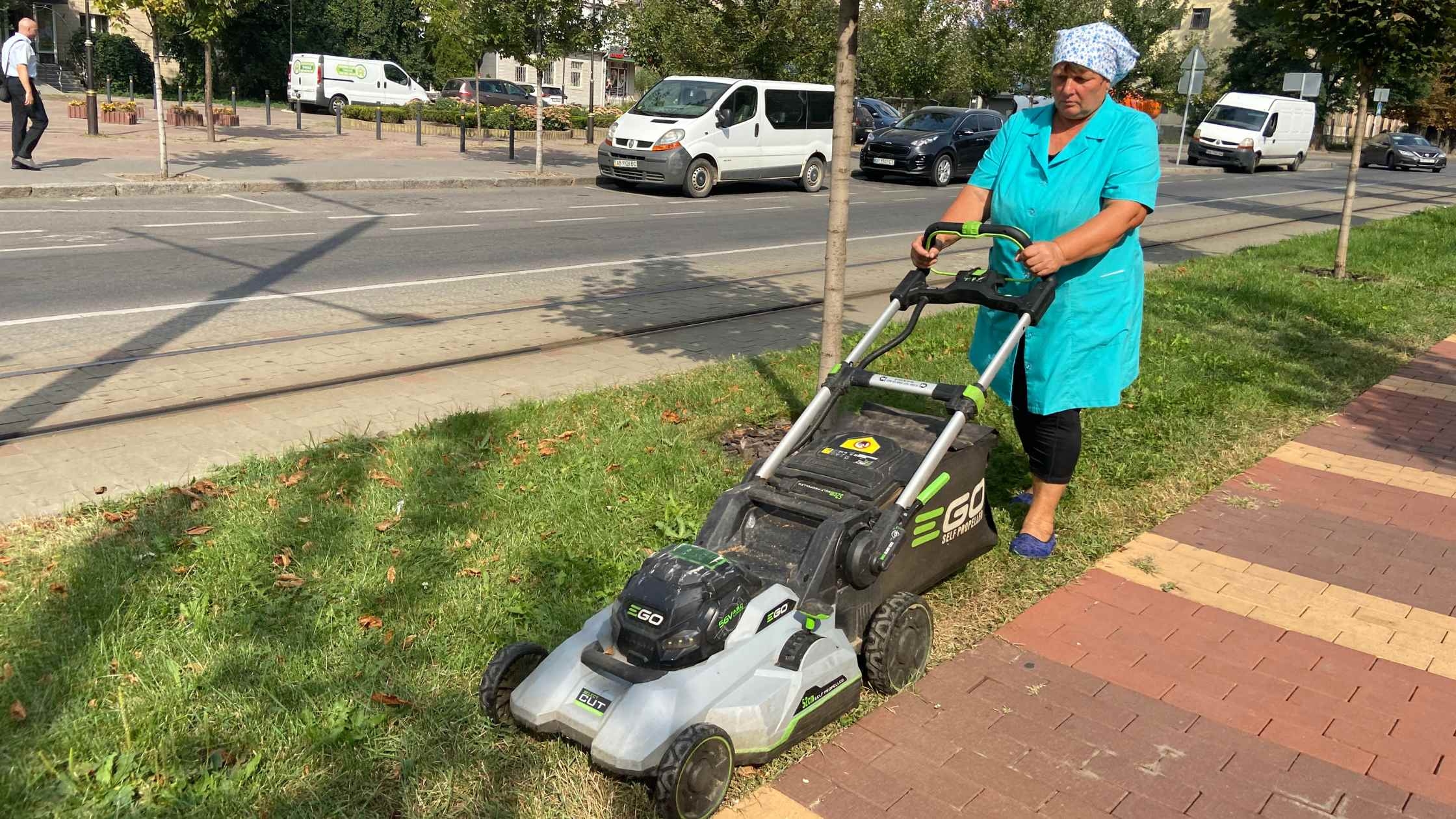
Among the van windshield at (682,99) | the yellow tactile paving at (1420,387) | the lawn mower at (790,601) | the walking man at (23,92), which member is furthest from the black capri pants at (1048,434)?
the walking man at (23,92)

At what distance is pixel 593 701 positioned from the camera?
2.96m

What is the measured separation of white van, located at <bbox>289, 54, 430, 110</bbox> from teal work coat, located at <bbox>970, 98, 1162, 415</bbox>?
3667 cm

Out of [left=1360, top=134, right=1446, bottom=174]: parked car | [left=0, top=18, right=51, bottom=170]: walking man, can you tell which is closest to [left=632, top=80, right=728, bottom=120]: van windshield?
[left=0, top=18, right=51, bottom=170]: walking man

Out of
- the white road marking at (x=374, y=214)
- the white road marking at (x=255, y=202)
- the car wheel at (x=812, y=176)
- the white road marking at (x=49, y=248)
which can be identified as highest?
the car wheel at (x=812, y=176)

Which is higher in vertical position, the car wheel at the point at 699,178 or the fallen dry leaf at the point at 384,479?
the car wheel at the point at 699,178

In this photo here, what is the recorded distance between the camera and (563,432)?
18.6 feet

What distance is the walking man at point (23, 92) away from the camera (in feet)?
51.8

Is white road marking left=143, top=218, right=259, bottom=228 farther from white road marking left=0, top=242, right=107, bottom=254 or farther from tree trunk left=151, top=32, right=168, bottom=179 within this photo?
tree trunk left=151, top=32, right=168, bottom=179

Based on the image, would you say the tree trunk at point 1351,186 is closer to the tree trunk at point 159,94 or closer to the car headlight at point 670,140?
the car headlight at point 670,140

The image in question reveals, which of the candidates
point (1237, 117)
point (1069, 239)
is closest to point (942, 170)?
point (1237, 117)

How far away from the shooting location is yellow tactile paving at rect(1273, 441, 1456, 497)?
566 cm

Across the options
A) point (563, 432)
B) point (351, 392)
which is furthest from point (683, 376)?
point (351, 392)

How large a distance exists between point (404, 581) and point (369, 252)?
8.23 meters

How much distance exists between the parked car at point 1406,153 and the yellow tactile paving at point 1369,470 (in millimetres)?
40324
